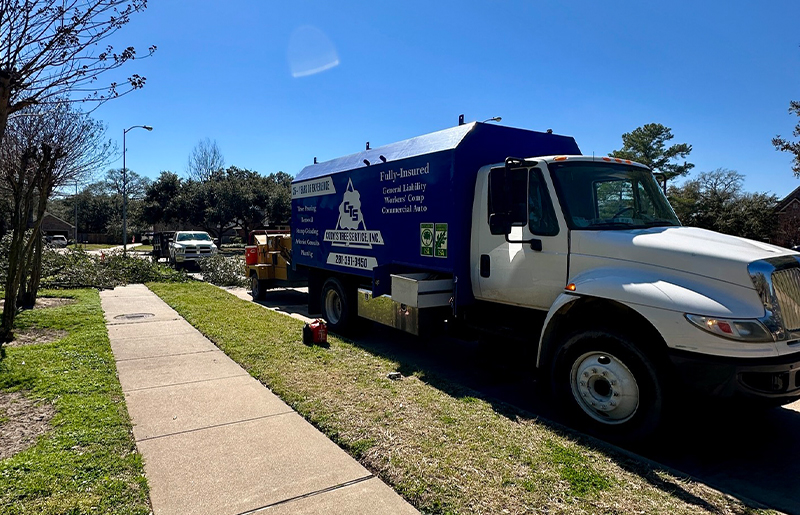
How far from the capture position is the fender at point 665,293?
12.2ft

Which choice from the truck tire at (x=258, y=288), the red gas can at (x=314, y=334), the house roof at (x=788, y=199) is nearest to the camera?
the red gas can at (x=314, y=334)

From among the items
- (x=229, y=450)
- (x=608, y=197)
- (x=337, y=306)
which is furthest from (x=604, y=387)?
(x=337, y=306)

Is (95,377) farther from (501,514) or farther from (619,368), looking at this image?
(619,368)

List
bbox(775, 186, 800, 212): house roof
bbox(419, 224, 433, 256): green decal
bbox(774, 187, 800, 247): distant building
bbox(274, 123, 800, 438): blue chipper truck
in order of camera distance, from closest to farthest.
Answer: bbox(274, 123, 800, 438): blue chipper truck, bbox(419, 224, 433, 256): green decal, bbox(774, 187, 800, 247): distant building, bbox(775, 186, 800, 212): house roof

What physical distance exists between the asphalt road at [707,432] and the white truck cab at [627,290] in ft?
1.36

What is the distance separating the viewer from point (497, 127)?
630 centimetres

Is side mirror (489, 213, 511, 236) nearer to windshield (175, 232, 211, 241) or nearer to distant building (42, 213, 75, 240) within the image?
windshield (175, 232, 211, 241)

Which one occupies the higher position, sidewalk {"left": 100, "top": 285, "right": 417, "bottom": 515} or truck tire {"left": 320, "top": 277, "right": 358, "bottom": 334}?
truck tire {"left": 320, "top": 277, "right": 358, "bottom": 334}

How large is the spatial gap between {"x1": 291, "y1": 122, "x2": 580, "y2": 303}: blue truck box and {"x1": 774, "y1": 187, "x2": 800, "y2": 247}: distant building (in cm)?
2613

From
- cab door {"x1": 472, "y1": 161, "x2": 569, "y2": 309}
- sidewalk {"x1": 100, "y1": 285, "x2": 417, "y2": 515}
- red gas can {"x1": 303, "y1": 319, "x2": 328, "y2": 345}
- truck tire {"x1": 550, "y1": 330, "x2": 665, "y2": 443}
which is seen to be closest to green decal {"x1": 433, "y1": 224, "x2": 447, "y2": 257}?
cab door {"x1": 472, "y1": 161, "x2": 569, "y2": 309}

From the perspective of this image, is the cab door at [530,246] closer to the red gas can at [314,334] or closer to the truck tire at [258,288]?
the red gas can at [314,334]

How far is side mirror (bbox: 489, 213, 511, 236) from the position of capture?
5.12 metres

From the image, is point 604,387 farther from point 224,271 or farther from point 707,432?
point 224,271

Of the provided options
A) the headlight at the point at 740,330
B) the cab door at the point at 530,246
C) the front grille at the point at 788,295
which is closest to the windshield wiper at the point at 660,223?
the cab door at the point at 530,246
